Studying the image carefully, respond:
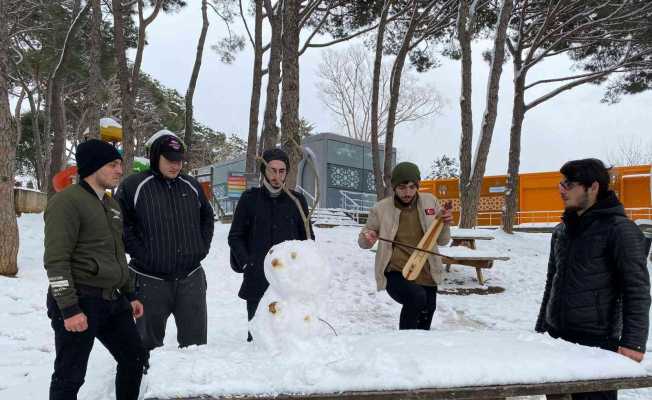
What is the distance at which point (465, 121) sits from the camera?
11039mm

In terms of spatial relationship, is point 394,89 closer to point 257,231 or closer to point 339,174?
point 339,174

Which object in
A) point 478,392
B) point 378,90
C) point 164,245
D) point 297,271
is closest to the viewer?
point 478,392

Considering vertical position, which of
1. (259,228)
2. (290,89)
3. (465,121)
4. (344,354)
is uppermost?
(465,121)

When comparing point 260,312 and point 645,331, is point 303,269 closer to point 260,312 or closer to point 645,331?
point 260,312

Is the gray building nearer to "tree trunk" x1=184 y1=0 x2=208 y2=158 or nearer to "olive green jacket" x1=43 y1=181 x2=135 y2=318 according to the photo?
"tree trunk" x1=184 y1=0 x2=208 y2=158

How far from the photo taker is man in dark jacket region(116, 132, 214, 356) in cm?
282

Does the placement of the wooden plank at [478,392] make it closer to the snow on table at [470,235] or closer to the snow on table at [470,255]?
the snow on table at [470,255]

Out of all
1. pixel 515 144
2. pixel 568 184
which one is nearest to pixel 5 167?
pixel 568 184

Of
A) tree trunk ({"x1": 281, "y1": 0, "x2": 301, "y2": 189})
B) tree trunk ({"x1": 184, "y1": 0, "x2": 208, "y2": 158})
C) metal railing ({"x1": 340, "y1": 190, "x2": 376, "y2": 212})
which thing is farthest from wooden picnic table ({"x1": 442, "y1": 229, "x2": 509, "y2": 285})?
metal railing ({"x1": 340, "y1": 190, "x2": 376, "y2": 212})

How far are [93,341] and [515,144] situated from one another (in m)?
13.0

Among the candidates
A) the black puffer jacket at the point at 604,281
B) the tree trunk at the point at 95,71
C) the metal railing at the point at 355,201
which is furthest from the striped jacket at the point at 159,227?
the metal railing at the point at 355,201

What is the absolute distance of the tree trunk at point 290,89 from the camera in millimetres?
7488

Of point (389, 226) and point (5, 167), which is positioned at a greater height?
point (5, 167)

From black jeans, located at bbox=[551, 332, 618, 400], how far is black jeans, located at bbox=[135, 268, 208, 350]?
6.98 feet
